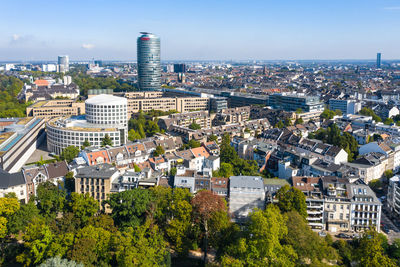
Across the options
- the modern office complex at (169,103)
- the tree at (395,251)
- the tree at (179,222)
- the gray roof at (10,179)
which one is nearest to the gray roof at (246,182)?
the tree at (179,222)

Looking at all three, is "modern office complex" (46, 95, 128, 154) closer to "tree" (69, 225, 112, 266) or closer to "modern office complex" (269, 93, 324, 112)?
"tree" (69, 225, 112, 266)

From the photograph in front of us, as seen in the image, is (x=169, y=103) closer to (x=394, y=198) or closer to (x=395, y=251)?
(x=394, y=198)

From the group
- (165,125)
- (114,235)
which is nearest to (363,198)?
(114,235)

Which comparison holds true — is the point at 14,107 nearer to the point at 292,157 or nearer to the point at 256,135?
the point at 256,135

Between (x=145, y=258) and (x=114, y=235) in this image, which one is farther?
(x=114, y=235)

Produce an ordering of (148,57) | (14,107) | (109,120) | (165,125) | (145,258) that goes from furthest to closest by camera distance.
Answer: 1. (148,57)
2. (14,107)
3. (165,125)
4. (109,120)
5. (145,258)

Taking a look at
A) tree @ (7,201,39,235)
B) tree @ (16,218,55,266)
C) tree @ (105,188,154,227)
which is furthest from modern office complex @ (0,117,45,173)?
tree @ (105,188,154,227)
